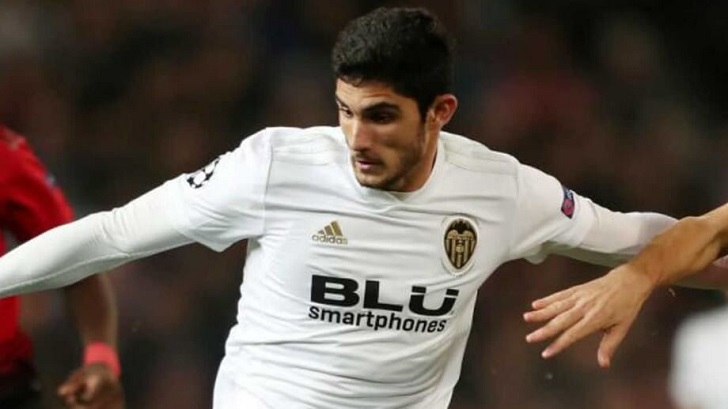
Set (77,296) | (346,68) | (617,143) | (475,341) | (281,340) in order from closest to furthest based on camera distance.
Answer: (346,68) → (281,340) → (77,296) → (475,341) → (617,143)

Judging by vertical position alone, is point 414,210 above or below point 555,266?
above

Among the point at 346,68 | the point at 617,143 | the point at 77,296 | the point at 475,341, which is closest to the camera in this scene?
the point at 346,68

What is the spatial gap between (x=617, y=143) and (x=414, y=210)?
1875 millimetres

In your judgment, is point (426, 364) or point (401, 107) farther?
point (426, 364)

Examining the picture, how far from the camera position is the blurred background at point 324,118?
12.0ft

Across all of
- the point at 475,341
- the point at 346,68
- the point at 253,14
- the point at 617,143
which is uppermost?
the point at 346,68

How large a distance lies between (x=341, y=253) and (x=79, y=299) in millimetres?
533

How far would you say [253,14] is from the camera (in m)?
4.11

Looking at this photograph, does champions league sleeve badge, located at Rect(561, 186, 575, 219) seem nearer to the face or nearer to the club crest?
the club crest

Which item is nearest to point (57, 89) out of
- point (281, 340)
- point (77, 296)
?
point (77, 296)

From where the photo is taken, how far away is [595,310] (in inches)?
82.3

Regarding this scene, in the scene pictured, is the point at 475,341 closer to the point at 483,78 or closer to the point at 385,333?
the point at 483,78

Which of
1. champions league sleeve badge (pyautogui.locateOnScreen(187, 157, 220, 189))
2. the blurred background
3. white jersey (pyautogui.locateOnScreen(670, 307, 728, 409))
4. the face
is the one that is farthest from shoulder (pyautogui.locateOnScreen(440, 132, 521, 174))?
the blurred background

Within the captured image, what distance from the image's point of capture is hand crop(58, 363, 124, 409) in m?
2.33
